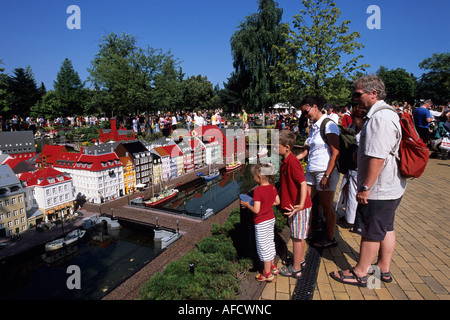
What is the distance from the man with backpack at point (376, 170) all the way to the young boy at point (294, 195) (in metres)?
0.79

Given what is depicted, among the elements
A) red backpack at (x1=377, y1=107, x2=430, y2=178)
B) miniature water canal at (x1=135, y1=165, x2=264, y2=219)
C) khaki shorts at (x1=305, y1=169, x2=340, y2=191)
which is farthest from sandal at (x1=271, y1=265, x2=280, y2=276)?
miniature water canal at (x1=135, y1=165, x2=264, y2=219)

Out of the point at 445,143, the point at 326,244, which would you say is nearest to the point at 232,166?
the point at 445,143

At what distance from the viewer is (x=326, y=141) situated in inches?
191

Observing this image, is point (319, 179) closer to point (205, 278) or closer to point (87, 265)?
point (205, 278)

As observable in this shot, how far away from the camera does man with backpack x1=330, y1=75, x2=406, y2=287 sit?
134 inches

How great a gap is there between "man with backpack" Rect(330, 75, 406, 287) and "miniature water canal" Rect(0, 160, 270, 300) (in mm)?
10726

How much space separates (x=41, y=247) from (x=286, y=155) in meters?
19.0

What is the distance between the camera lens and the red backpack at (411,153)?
348cm

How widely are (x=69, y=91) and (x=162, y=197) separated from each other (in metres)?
55.6

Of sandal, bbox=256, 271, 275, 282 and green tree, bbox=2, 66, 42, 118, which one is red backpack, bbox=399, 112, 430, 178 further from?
green tree, bbox=2, 66, 42, 118

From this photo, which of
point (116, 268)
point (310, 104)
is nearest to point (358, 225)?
point (310, 104)

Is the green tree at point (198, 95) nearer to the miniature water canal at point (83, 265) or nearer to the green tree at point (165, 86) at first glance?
the green tree at point (165, 86)

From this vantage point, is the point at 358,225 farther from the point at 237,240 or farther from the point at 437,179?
the point at 437,179

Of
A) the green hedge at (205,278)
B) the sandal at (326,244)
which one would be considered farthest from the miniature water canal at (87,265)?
the sandal at (326,244)
